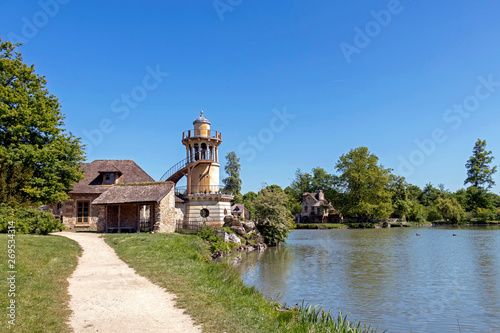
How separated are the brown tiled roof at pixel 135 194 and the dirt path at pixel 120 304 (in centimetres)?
1503

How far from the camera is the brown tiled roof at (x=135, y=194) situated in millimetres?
28219

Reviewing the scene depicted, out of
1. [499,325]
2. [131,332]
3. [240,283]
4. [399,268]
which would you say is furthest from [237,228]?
[131,332]

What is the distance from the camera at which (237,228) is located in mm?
32625

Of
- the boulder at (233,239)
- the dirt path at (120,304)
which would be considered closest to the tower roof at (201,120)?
the boulder at (233,239)

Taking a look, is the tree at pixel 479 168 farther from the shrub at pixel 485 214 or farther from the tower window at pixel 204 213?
Answer: the tower window at pixel 204 213

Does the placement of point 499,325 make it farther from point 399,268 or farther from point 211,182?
point 211,182

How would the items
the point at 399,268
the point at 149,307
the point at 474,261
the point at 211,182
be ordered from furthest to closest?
the point at 211,182 → the point at 474,261 → the point at 399,268 → the point at 149,307

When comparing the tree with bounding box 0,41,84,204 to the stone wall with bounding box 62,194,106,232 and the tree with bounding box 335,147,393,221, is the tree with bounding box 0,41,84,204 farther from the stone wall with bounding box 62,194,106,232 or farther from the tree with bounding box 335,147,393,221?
the tree with bounding box 335,147,393,221

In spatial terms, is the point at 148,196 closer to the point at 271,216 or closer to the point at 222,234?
the point at 222,234

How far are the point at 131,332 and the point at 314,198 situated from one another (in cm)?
7837

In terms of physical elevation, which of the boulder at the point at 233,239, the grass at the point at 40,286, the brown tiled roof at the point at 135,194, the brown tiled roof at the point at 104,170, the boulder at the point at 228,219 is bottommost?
the boulder at the point at 233,239

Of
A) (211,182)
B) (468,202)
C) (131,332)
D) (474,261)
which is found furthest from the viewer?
(468,202)

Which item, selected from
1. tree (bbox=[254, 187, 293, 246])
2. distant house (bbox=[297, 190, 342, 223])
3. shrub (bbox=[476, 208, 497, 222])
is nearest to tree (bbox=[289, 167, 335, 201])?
distant house (bbox=[297, 190, 342, 223])

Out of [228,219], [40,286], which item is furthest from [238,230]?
[40,286]
